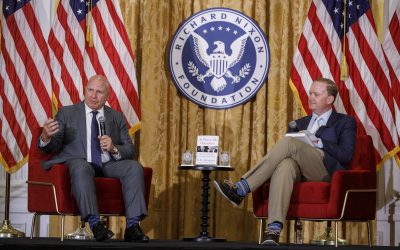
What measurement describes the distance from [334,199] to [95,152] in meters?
1.85

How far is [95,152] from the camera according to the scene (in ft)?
21.4

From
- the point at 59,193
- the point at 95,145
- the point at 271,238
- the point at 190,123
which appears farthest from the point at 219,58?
the point at 271,238

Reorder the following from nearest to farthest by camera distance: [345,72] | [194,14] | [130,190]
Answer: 1. [130,190]
2. [345,72]
3. [194,14]

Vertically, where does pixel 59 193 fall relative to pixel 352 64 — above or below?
below

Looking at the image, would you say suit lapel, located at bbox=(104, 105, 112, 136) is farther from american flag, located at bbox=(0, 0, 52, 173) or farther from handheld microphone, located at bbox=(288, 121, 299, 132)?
handheld microphone, located at bbox=(288, 121, 299, 132)

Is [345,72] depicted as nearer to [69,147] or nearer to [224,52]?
[224,52]

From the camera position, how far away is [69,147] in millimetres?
6484

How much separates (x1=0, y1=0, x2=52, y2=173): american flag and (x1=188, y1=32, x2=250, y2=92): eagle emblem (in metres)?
1.38

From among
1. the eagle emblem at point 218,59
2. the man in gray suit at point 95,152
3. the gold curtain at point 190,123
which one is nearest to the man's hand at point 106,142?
the man in gray suit at point 95,152

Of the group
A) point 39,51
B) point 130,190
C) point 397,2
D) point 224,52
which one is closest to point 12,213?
point 39,51

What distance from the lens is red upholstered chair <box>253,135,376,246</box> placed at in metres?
6.05

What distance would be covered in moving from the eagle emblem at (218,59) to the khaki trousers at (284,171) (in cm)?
170

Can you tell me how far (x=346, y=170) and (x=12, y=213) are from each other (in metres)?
3.16

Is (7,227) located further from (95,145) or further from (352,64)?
(352,64)
